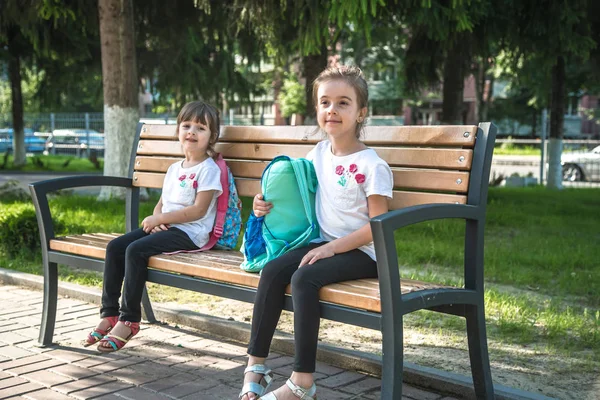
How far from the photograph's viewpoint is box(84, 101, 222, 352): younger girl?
12.6 feet

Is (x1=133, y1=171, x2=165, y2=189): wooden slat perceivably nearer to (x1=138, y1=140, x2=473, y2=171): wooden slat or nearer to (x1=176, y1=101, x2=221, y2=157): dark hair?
(x1=138, y1=140, x2=473, y2=171): wooden slat

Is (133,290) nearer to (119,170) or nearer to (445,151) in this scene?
(445,151)

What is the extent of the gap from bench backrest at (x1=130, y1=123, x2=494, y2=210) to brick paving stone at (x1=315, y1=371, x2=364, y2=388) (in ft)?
2.73

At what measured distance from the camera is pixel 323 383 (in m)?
3.59

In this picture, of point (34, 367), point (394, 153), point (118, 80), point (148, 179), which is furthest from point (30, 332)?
point (118, 80)

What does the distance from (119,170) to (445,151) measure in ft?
25.2

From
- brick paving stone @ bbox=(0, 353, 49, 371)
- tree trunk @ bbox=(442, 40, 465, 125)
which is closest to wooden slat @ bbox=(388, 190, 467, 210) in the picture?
brick paving stone @ bbox=(0, 353, 49, 371)

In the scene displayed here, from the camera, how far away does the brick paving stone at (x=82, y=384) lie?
3.52 metres

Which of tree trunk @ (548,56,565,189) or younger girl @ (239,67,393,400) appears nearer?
younger girl @ (239,67,393,400)

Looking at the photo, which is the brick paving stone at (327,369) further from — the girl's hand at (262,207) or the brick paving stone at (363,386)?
the girl's hand at (262,207)

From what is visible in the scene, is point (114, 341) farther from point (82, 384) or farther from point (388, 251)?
point (388, 251)

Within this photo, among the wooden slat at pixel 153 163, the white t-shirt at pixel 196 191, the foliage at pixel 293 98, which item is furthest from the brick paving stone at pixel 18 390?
the foliage at pixel 293 98

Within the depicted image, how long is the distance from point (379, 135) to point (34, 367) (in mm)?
2036

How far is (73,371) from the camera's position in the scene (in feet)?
12.4
